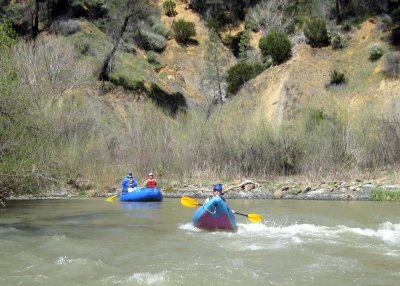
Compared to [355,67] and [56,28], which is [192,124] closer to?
Result: [355,67]

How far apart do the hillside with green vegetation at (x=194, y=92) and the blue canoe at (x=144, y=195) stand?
2974 mm

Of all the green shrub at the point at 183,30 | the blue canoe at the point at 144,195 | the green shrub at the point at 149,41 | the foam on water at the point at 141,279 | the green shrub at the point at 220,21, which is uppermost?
the green shrub at the point at 220,21

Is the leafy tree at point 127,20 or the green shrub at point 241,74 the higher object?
the leafy tree at point 127,20

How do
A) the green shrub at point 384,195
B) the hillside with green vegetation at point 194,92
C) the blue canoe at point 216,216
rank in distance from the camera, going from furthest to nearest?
→ the hillside with green vegetation at point 194,92 < the green shrub at point 384,195 < the blue canoe at point 216,216

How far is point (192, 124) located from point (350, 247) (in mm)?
19263

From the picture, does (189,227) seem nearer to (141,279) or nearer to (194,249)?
(194,249)

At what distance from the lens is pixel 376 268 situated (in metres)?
9.58

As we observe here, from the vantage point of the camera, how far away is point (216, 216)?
553 inches

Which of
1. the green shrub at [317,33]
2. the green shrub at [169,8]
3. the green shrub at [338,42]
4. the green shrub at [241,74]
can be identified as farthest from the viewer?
the green shrub at [169,8]

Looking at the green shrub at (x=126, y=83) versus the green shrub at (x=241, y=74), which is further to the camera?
the green shrub at (x=126, y=83)

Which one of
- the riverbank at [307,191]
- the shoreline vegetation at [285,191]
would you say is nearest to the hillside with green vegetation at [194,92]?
the shoreline vegetation at [285,191]

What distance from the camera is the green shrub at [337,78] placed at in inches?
1441

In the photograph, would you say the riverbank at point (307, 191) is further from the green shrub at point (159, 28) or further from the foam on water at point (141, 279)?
the green shrub at point (159, 28)

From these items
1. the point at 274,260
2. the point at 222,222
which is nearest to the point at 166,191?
the point at 222,222
